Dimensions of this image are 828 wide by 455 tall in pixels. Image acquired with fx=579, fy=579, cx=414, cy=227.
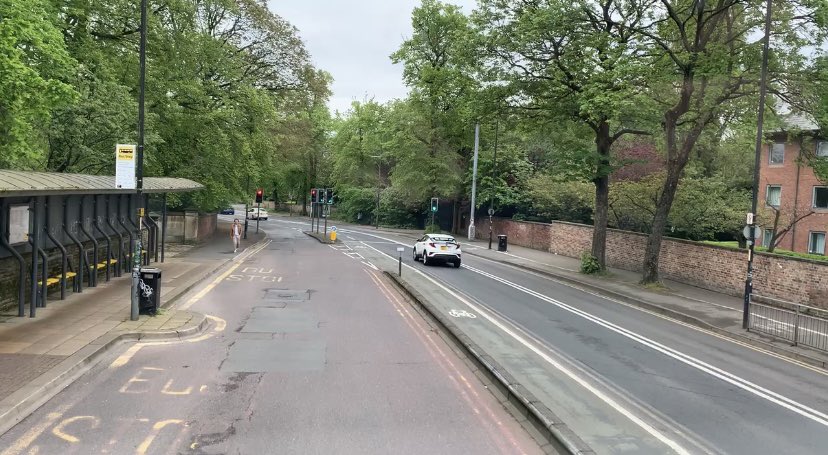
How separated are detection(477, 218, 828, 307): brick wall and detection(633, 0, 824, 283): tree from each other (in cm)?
231

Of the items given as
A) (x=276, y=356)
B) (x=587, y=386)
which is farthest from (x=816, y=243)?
(x=276, y=356)

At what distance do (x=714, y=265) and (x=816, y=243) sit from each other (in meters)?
19.1

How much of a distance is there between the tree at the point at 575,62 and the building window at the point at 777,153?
16.6 m

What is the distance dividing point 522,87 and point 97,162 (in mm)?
17447

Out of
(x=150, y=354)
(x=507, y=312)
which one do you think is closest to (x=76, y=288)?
(x=150, y=354)

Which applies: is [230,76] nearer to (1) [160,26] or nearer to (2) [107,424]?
(1) [160,26]

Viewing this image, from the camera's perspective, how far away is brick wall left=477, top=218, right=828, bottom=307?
1841cm

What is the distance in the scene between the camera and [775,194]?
38125mm

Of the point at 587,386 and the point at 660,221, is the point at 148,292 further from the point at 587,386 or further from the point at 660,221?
the point at 660,221

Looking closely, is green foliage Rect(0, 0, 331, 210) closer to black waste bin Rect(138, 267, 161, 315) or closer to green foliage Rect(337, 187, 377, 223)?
black waste bin Rect(138, 267, 161, 315)

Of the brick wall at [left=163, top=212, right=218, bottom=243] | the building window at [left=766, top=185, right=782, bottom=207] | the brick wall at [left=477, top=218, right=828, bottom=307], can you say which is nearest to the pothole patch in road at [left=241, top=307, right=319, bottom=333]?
the brick wall at [left=477, top=218, right=828, bottom=307]

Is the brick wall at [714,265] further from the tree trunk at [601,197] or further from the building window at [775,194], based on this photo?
the building window at [775,194]

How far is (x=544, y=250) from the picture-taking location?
4091cm

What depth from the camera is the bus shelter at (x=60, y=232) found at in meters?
11.3
